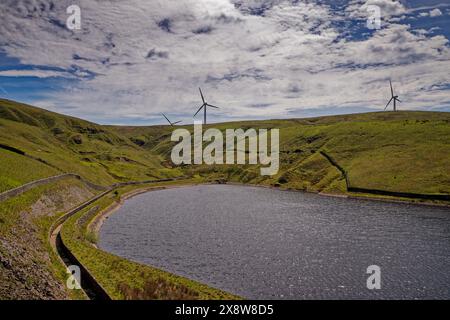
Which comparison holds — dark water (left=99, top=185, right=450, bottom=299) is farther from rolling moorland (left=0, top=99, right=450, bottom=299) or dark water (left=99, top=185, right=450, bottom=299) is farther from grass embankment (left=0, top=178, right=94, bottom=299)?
grass embankment (left=0, top=178, right=94, bottom=299)

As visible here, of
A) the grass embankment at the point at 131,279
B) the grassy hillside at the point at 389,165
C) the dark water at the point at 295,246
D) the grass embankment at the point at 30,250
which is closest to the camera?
the grass embankment at the point at 30,250

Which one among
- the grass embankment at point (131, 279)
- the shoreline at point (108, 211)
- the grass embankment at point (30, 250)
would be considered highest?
the grass embankment at point (30, 250)

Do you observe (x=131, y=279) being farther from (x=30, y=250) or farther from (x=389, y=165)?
(x=389, y=165)

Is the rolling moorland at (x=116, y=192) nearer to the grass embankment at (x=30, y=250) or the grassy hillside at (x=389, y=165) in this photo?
the grass embankment at (x=30, y=250)

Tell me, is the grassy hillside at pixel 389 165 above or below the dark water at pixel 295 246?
above

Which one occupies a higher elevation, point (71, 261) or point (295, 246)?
point (71, 261)

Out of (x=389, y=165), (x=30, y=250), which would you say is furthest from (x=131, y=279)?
(x=389, y=165)

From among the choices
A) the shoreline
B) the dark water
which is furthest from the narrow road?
A: the dark water

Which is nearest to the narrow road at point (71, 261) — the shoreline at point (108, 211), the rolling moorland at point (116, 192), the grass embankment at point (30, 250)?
the rolling moorland at point (116, 192)
